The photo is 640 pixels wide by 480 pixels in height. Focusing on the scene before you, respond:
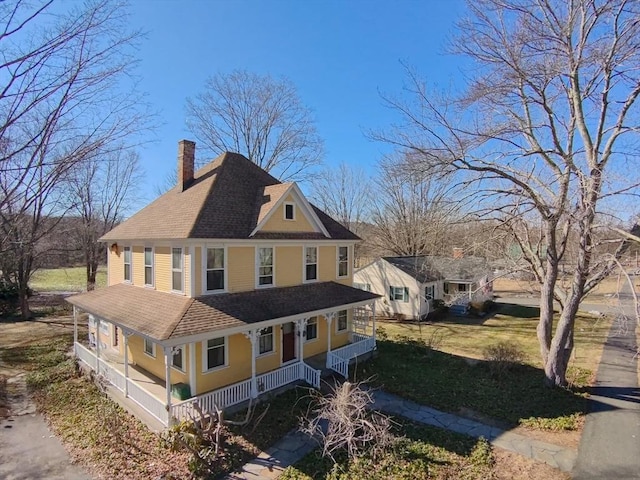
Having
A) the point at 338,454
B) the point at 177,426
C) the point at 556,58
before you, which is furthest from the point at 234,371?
the point at 556,58

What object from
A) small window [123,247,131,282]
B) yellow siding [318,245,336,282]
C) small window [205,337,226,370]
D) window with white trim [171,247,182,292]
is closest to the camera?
small window [205,337,226,370]

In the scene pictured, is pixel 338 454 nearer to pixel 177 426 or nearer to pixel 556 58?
pixel 177 426

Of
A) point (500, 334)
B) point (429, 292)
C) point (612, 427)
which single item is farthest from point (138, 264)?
point (429, 292)

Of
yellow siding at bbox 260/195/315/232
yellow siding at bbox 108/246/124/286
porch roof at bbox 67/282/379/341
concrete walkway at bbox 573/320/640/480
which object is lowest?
concrete walkway at bbox 573/320/640/480

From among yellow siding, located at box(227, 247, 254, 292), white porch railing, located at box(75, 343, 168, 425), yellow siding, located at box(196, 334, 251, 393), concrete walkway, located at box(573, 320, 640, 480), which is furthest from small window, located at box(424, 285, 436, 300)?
white porch railing, located at box(75, 343, 168, 425)

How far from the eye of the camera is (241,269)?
45.6 ft

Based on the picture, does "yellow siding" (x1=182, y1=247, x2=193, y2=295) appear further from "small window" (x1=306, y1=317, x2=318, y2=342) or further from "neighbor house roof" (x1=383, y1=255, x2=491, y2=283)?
"neighbor house roof" (x1=383, y1=255, x2=491, y2=283)

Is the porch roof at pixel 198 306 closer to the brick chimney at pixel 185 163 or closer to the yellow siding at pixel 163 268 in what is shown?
the yellow siding at pixel 163 268

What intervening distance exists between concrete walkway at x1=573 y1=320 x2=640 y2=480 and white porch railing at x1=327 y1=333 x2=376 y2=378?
8.08 metres

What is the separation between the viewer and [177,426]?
377 inches

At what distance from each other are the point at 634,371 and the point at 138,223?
2316 cm

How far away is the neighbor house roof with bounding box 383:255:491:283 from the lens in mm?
28888

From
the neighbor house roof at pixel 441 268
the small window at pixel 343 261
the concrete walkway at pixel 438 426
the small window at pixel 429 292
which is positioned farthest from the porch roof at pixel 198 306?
the small window at pixel 429 292

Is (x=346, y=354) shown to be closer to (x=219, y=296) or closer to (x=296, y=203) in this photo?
(x=219, y=296)
